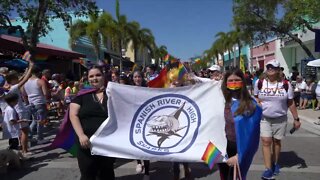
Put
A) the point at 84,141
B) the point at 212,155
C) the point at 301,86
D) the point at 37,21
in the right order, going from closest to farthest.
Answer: the point at 84,141
the point at 212,155
the point at 37,21
the point at 301,86

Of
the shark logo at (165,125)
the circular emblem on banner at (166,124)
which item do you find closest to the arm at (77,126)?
the circular emblem on banner at (166,124)

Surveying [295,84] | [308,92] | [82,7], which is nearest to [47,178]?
[82,7]

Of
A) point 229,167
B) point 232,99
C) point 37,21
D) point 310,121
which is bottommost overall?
point 310,121

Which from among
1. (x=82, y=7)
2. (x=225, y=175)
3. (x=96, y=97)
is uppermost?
(x=82, y=7)

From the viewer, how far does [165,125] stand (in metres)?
4.54

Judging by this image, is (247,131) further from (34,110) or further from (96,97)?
(34,110)

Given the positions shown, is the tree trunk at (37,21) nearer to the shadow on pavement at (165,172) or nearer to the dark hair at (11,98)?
the dark hair at (11,98)

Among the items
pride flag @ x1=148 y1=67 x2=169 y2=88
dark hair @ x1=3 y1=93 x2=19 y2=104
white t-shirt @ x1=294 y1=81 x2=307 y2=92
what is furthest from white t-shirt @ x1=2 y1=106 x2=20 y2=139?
white t-shirt @ x1=294 y1=81 x2=307 y2=92

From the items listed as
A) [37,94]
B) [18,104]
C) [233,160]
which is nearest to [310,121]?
[37,94]

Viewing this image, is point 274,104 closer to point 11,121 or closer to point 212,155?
point 212,155

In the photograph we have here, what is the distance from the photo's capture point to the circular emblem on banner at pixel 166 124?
446cm

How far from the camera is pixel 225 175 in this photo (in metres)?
4.50

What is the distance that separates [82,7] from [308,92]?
9.70 m

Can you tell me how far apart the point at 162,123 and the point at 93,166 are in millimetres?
869
